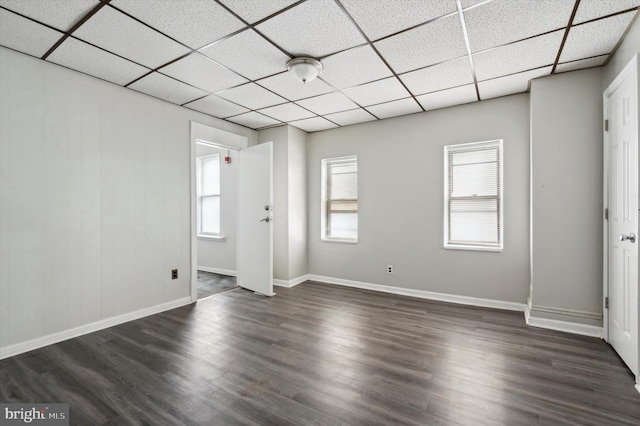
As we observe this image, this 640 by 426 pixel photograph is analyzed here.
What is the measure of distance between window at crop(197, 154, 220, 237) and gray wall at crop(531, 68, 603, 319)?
198 inches

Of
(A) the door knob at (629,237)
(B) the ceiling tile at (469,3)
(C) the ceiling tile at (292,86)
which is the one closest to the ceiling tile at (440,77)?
(B) the ceiling tile at (469,3)

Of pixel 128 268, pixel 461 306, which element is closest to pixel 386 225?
pixel 461 306

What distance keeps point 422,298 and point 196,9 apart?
3955mm

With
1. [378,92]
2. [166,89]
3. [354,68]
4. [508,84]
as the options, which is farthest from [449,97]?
[166,89]

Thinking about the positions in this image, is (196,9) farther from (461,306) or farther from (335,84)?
(461,306)

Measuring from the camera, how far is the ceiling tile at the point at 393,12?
1.95 meters

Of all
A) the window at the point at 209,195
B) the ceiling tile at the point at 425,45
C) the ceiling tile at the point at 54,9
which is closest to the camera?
the ceiling tile at the point at 54,9

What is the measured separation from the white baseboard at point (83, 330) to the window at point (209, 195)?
2.32m

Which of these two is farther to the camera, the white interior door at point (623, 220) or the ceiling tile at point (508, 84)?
the ceiling tile at point (508, 84)

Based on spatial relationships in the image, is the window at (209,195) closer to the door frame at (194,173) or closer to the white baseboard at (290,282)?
the door frame at (194,173)

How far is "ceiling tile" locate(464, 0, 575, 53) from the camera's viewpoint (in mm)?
1967

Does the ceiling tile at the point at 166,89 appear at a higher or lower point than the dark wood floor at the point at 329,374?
higher

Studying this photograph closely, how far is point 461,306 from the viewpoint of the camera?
12.2 ft

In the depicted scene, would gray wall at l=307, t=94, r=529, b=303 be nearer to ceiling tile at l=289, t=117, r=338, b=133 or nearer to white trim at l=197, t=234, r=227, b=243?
ceiling tile at l=289, t=117, r=338, b=133
